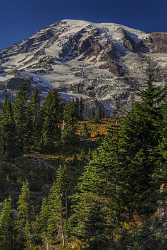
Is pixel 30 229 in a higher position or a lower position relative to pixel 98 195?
lower

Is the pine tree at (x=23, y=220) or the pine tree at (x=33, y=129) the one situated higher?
the pine tree at (x=33, y=129)

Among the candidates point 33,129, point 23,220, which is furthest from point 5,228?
point 33,129

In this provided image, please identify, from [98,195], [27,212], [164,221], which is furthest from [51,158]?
[164,221]

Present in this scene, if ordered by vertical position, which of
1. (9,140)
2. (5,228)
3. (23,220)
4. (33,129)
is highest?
(33,129)

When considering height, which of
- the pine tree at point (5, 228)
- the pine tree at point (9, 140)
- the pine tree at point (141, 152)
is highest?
the pine tree at point (141, 152)

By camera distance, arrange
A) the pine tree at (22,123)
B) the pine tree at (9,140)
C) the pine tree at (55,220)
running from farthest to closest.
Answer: the pine tree at (22,123), the pine tree at (9,140), the pine tree at (55,220)

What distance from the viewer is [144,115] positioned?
43.1 meters

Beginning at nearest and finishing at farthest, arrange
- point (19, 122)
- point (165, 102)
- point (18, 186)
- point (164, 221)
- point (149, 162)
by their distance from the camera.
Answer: point (164, 221), point (149, 162), point (165, 102), point (18, 186), point (19, 122)

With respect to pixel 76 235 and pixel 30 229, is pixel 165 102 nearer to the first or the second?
pixel 76 235

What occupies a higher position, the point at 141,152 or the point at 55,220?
the point at 141,152

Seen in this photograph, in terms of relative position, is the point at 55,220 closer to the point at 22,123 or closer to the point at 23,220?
the point at 23,220

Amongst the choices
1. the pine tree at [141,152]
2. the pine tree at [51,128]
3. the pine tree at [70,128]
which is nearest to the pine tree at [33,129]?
the pine tree at [51,128]

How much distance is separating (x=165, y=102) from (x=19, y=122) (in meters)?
73.1

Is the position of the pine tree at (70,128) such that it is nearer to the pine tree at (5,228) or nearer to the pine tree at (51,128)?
the pine tree at (51,128)
